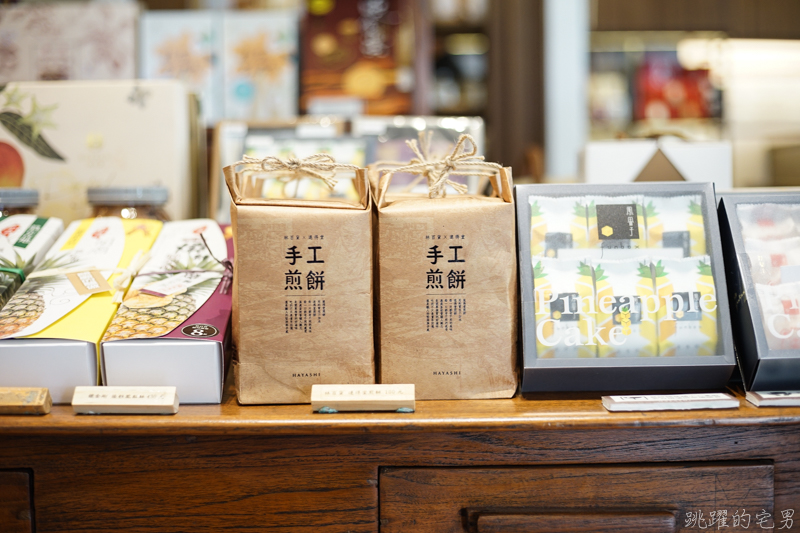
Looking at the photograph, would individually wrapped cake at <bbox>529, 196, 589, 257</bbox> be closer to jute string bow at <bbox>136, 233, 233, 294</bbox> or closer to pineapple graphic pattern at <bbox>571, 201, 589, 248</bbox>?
pineapple graphic pattern at <bbox>571, 201, 589, 248</bbox>

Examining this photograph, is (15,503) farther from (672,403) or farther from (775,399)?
(775,399)

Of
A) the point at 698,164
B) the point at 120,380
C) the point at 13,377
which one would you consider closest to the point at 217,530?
the point at 120,380

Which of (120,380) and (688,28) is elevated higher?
(688,28)

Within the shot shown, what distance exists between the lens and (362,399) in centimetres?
76

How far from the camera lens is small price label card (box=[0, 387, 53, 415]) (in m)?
0.76

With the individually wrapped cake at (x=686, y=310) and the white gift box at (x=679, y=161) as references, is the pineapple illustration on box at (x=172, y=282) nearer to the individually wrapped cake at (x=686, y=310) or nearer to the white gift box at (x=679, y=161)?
the individually wrapped cake at (x=686, y=310)

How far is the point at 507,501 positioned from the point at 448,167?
19.8 inches

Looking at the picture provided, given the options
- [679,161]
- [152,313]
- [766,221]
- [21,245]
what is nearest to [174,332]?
[152,313]

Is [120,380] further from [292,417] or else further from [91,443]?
[292,417]

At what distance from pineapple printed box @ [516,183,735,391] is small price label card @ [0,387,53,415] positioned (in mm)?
677

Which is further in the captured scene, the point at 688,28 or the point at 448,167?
the point at 688,28

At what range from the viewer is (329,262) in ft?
2.62

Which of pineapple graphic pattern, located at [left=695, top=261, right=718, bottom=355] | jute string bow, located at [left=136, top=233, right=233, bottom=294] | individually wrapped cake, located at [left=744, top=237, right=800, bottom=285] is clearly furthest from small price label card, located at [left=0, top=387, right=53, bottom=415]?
individually wrapped cake, located at [left=744, top=237, right=800, bottom=285]

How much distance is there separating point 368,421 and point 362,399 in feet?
0.10
